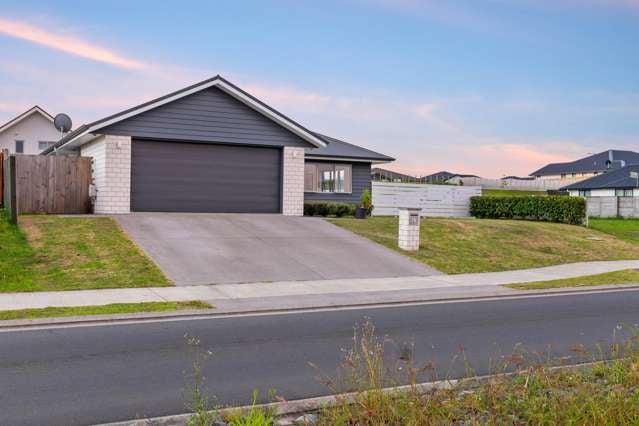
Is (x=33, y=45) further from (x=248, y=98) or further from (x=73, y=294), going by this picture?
(x=73, y=294)

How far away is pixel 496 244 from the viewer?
21984 millimetres

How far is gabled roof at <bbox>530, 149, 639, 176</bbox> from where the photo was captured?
280 ft

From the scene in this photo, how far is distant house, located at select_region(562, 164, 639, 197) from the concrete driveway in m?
47.8

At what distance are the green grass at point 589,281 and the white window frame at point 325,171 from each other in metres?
15.9

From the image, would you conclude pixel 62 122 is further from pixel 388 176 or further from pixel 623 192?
pixel 623 192

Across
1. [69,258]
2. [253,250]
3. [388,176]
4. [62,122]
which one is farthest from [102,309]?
[388,176]

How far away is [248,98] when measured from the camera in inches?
943

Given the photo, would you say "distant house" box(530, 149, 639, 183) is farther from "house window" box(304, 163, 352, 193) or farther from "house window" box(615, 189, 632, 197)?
"house window" box(304, 163, 352, 193)

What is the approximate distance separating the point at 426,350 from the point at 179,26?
15374 millimetres

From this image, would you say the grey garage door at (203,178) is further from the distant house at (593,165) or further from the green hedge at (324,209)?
the distant house at (593,165)

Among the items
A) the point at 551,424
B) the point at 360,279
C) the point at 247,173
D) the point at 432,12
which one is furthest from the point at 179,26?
the point at 551,424

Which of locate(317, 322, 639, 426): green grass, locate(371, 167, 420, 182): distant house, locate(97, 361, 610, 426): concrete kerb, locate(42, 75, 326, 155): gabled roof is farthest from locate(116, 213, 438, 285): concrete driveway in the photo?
locate(371, 167, 420, 182): distant house

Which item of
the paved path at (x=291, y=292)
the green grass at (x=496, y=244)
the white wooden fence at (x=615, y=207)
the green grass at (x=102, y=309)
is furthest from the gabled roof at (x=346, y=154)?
the white wooden fence at (x=615, y=207)

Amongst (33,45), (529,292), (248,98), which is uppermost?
(33,45)
